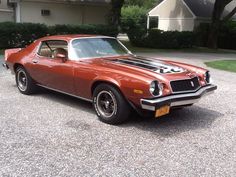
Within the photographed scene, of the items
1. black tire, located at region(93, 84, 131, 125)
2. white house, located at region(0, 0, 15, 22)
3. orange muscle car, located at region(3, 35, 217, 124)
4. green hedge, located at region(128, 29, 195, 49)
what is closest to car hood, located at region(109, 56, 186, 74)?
orange muscle car, located at region(3, 35, 217, 124)

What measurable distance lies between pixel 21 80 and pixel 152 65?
3192mm

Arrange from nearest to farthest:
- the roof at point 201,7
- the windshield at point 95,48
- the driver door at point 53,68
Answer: the driver door at point 53,68 < the windshield at point 95,48 < the roof at point 201,7

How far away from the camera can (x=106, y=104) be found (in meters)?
5.91

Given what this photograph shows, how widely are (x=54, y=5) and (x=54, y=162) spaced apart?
22.2 m

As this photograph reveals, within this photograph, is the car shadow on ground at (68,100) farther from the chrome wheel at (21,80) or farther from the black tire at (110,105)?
the black tire at (110,105)

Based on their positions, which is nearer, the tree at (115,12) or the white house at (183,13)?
the tree at (115,12)

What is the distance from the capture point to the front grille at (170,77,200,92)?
18.3ft

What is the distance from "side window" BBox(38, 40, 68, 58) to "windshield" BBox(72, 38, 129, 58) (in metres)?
0.23

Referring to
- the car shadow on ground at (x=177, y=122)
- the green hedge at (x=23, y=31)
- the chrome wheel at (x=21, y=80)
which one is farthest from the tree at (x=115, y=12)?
the car shadow on ground at (x=177, y=122)

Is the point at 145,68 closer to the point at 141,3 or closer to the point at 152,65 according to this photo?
the point at 152,65

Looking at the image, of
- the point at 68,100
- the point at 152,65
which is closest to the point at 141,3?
the point at 68,100

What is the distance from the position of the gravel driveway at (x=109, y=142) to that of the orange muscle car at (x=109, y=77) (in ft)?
1.22

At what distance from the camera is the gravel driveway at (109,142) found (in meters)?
4.20

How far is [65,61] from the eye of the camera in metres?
6.60
